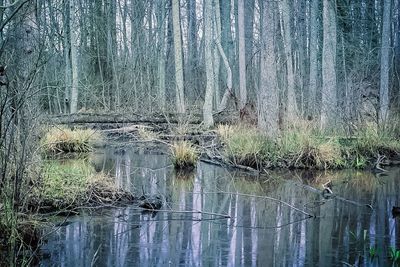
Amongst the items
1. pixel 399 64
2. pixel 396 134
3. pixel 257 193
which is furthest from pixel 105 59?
pixel 257 193

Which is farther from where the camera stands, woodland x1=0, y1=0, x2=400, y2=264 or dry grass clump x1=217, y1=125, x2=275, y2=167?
dry grass clump x1=217, y1=125, x2=275, y2=167

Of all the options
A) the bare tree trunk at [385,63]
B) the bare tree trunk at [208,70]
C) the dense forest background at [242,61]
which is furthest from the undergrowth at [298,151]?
the bare tree trunk at [208,70]

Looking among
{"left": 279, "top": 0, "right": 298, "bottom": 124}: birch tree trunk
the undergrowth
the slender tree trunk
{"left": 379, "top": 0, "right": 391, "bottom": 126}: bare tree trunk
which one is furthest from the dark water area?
the slender tree trunk

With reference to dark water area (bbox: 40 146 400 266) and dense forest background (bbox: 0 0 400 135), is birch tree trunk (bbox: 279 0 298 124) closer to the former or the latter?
dense forest background (bbox: 0 0 400 135)

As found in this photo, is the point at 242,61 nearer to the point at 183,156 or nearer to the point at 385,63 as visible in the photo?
the point at 385,63

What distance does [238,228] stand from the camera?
6184 mm

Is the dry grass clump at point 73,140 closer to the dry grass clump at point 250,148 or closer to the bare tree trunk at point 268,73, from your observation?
the dry grass clump at point 250,148

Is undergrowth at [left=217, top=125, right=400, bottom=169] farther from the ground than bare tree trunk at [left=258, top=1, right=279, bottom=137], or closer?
closer

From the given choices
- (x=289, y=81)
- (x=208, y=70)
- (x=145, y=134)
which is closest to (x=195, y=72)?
(x=208, y=70)

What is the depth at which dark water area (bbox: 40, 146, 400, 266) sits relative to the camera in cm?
509

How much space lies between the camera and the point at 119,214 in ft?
22.2

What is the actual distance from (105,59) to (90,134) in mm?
Result: 13001

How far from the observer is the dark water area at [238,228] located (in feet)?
16.7

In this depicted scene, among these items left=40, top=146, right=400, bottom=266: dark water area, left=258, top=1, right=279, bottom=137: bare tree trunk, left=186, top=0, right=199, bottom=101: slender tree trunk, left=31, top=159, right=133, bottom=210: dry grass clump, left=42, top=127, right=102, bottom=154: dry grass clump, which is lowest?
left=40, top=146, right=400, bottom=266: dark water area
